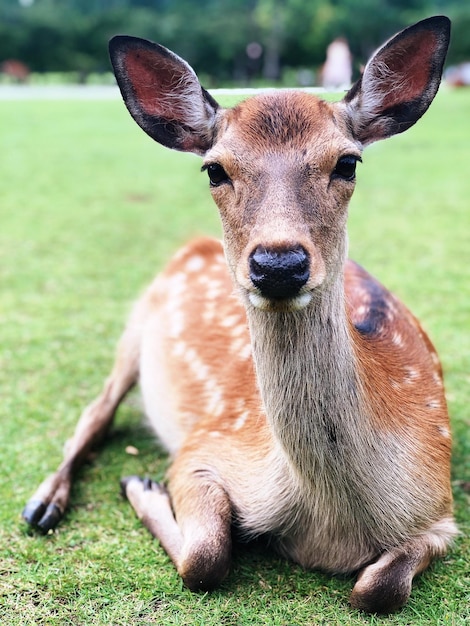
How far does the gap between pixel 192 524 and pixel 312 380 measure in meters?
0.72

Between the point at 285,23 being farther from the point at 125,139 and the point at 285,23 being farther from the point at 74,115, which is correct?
the point at 125,139

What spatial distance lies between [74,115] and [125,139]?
4676 millimetres

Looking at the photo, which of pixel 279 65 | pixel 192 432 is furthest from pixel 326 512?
pixel 279 65

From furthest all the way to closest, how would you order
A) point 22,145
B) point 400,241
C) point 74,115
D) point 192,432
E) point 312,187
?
point 74,115
point 22,145
point 400,241
point 192,432
point 312,187

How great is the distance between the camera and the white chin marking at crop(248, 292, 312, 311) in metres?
2.19

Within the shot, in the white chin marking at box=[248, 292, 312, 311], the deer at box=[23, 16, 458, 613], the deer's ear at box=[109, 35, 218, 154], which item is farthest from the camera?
the deer's ear at box=[109, 35, 218, 154]

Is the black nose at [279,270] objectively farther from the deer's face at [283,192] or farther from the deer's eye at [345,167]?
the deer's eye at [345,167]

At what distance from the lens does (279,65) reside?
1724 inches

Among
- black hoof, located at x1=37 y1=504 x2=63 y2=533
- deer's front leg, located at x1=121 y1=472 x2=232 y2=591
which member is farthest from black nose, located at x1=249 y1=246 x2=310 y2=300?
black hoof, located at x1=37 y1=504 x2=63 y2=533

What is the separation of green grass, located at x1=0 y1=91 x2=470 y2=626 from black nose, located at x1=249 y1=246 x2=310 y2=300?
110 centimetres

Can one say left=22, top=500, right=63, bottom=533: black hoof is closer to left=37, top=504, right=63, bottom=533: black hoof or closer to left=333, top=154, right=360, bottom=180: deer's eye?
left=37, top=504, right=63, bottom=533: black hoof

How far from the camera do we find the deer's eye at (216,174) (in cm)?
243

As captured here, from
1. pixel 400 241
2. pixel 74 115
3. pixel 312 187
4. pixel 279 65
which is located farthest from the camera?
pixel 279 65

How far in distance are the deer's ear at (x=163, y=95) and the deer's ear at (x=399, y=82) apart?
494 millimetres
